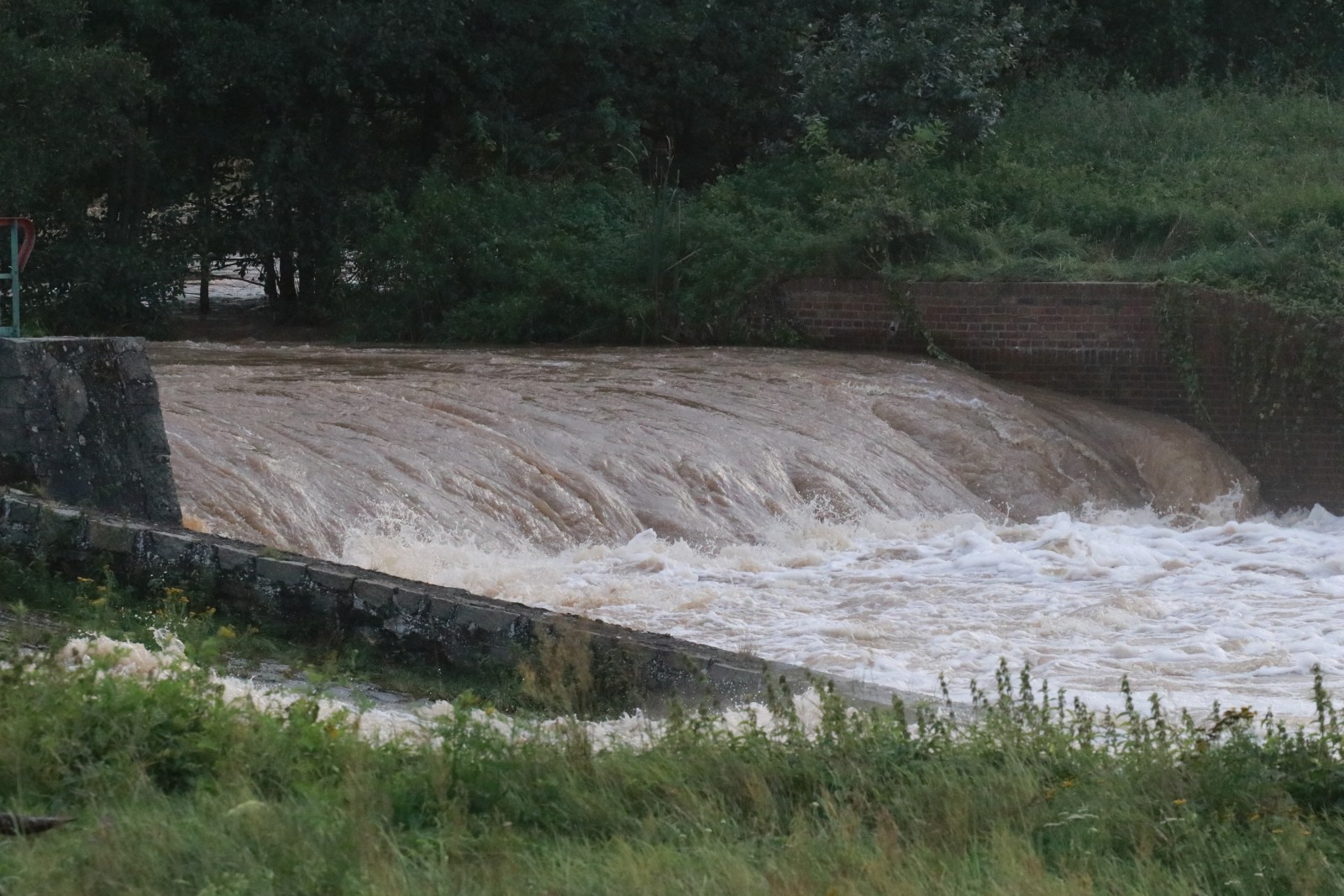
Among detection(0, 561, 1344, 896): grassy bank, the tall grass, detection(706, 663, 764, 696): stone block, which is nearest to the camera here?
detection(0, 561, 1344, 896): grassy bank

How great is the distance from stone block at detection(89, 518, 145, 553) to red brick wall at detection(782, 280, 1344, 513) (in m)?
10.7

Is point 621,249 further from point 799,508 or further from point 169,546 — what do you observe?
point 169,546

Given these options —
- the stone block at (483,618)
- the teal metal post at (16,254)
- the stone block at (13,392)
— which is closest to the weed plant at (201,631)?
the stone block at (483,618)

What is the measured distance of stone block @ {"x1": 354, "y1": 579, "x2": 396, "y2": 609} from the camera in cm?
720

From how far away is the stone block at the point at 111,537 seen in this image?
7578 millimetres

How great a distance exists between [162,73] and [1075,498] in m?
12.7

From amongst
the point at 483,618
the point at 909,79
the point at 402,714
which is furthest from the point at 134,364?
the point at 909,79

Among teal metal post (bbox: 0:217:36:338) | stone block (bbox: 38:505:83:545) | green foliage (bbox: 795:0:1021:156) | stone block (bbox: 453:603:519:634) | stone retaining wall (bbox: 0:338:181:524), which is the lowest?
stone block (bbox: 453:603:519:634)

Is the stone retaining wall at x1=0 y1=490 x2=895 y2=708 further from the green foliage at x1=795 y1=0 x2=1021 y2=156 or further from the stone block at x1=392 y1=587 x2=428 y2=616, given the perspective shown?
the green foliage at x1=795 y1=0 x2=1021 y2=156

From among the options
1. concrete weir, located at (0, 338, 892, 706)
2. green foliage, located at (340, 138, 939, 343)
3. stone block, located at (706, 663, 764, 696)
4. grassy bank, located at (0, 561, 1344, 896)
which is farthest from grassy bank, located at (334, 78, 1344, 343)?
grassy bank, located at (0, 561, 1344, 896)

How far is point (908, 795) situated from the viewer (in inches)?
183

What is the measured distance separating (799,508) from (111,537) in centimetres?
575

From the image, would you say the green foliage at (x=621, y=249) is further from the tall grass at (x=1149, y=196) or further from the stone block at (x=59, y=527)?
the stone block at (x=59, y=527)

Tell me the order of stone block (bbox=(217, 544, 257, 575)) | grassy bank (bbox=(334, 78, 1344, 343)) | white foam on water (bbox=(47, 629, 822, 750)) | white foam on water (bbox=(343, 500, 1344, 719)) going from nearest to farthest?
white foam on water (bbox=(47, 629, 822, 750))
stone block (bbox=(217, 544, 257, 575))
white foam on water (bbox=(343, 500, 1344, 719))
grassy bank (bbox=(334, 78, 1344, 343))
